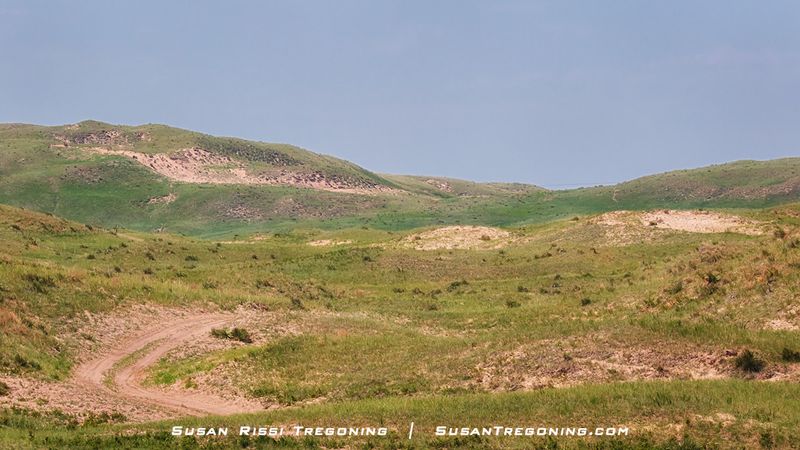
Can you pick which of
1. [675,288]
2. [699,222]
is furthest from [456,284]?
[699,222]

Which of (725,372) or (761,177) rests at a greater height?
(761,177)

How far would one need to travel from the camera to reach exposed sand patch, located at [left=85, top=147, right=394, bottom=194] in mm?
169875

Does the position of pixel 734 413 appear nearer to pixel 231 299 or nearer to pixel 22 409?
pixel 22 409

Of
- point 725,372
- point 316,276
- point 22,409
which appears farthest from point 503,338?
point 316,276

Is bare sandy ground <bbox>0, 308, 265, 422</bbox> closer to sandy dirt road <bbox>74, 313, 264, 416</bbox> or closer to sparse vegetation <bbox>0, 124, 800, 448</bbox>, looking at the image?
sandy dirt road <bbox>74, 313, 264, 416</bbox>

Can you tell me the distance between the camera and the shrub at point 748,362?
25.6 meters

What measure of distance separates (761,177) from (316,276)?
92944 millimetres

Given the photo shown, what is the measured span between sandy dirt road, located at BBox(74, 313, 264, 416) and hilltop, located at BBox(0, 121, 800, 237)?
243 ft

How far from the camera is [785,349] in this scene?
1013 inches

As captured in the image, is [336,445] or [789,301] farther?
[789,301]

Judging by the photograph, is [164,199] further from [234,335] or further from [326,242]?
[234,335]

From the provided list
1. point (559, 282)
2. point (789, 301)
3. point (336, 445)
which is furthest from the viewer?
point (559, 282)

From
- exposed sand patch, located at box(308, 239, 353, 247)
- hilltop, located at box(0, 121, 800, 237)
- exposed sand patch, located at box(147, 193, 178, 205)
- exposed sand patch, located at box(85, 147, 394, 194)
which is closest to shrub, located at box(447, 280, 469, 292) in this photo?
exposed sand patch, located at box(308, 239, 353, 247)

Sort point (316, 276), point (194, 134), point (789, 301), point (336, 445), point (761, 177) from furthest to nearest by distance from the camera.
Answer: point (194, 134), point (761, 177), point (316, 276), point (789, 301), point (336, 445)
